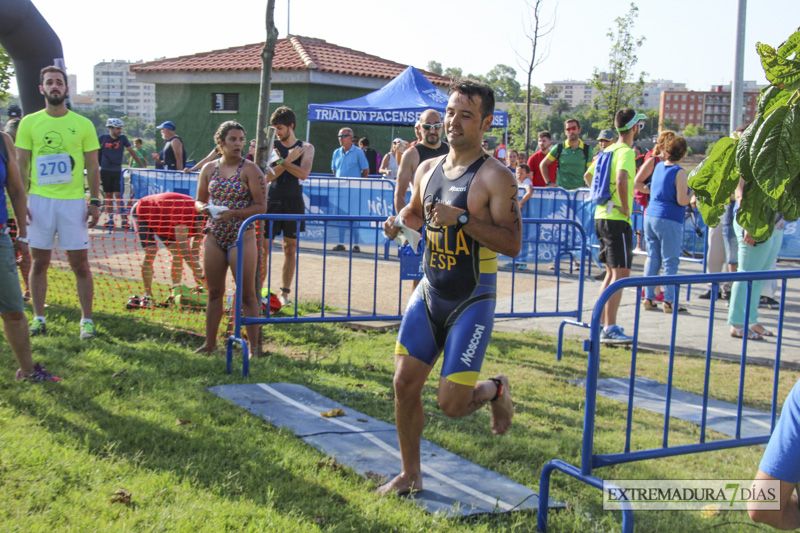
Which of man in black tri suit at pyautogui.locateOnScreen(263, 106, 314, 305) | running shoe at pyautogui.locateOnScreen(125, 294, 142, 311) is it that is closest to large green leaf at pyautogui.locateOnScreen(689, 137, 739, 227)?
man in black tri suit at pyautogui.locateOnScreen(263, 106, 314, 305)

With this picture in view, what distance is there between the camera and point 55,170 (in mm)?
6539

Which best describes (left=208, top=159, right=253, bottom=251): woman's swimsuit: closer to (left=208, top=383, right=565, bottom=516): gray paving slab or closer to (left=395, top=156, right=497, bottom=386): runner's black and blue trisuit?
(left=208, top=383, right=565, bottom=516): gray paving slab

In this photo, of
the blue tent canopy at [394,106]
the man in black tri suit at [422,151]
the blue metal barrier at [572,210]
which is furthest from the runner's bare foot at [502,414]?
the blue tent canopy at [394,106]

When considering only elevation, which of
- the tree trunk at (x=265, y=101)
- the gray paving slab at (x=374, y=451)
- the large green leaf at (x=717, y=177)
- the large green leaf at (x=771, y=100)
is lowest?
the gray paving slab at (x=374, y=451)

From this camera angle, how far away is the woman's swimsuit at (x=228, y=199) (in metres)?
6.43

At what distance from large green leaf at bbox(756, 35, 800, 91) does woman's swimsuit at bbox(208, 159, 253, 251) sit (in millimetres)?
5345

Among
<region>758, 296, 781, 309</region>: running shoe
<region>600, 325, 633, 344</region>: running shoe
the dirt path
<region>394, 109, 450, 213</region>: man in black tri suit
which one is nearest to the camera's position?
<region>394, 109, 450, 213</region>: man in black tri suit

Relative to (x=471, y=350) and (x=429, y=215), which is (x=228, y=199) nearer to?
(x=429, y=215)

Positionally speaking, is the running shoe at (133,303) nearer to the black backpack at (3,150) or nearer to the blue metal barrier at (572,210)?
the black backpack at (3,150)

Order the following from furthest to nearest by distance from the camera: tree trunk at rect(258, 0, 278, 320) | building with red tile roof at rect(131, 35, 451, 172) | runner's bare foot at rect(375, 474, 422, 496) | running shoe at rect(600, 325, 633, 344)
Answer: building with red tile roof at rect(131, 35, 451, 172), running shoe at rect(600, 325, 633, 344), tree trunk at rect(258, 0, 278, 320), runner's bare foot at rect(375, 474, 422, 496)

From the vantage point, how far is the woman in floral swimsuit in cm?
643

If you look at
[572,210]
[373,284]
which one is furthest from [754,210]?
[572,210]

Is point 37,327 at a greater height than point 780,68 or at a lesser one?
lesser

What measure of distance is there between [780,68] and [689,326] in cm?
A: 783
